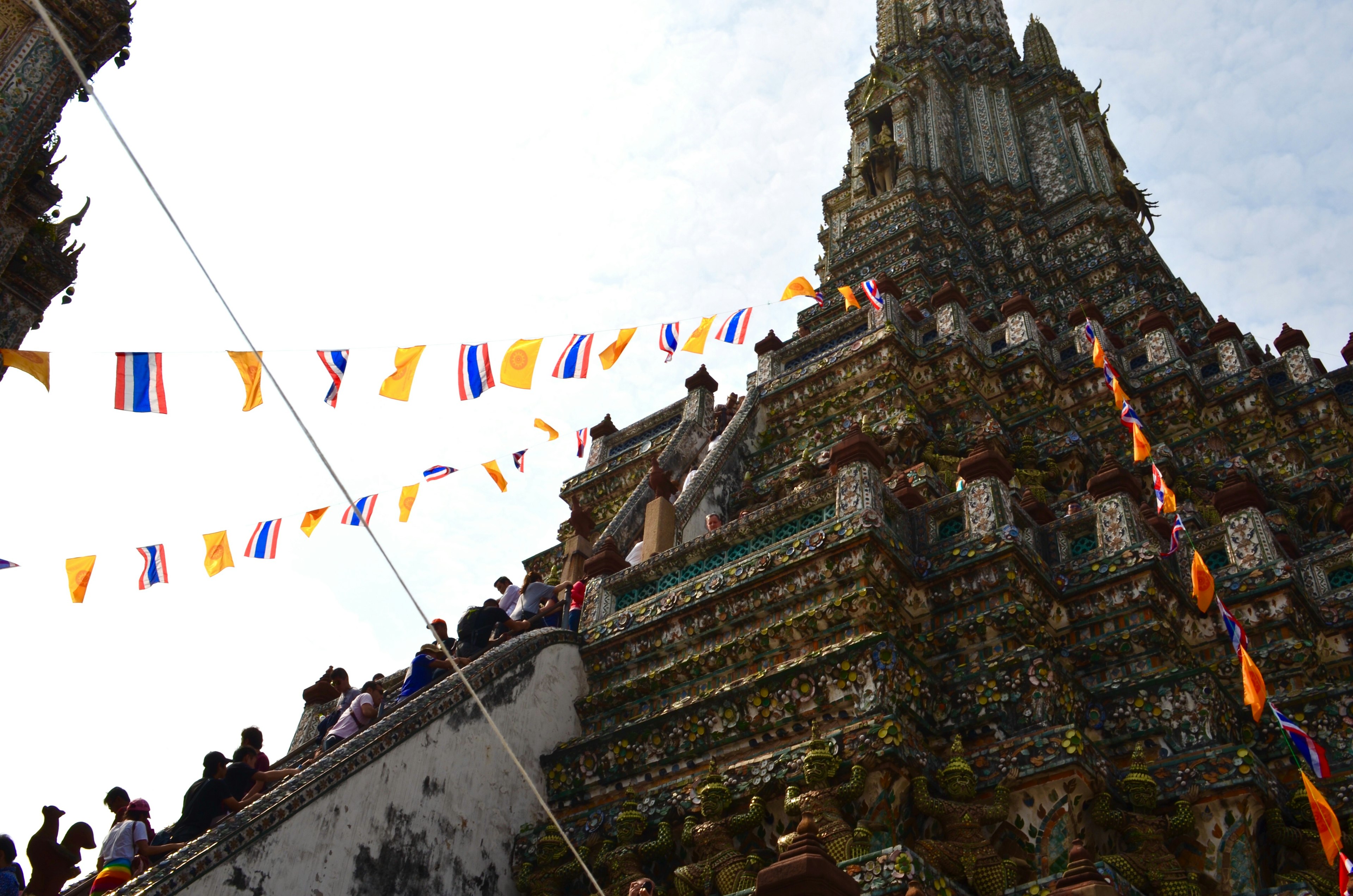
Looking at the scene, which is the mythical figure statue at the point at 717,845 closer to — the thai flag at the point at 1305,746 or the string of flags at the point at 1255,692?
the string of flags at the point at 1255,692

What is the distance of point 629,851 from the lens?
314 inches

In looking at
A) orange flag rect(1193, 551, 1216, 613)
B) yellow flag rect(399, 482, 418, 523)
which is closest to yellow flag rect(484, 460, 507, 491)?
yellow flag rect(399, 482, 418, 523)

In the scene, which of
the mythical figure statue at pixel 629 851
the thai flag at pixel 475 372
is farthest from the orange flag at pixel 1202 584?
the thai flag at pixel 475 372

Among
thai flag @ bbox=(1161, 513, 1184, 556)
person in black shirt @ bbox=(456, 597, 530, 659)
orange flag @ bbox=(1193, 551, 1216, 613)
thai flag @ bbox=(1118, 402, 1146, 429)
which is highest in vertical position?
thai flag @ bbox=(1118, 402, 1146, 429)

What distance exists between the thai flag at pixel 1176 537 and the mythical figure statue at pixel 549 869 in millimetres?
5129

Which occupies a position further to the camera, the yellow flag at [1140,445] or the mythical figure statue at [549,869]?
the yellow flag at [1140,445]

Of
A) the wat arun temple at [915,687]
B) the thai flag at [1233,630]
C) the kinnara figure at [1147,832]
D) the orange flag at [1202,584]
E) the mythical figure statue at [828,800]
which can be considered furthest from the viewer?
the orange flag at [1202,584]

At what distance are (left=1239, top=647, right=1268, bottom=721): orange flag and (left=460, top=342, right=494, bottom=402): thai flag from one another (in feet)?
26.7

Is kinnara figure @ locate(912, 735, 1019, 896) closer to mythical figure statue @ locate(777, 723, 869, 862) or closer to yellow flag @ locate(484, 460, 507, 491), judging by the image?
mythical figure statue @ locate(777, 723, 869, 862)

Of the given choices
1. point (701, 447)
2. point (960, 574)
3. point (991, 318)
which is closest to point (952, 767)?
point (960, 574)

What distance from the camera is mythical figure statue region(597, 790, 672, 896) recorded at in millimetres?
7887

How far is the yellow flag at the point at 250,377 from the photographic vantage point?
10961mm

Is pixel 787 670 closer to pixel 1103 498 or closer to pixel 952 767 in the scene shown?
pixel 952 767

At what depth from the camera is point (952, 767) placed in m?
7.35
